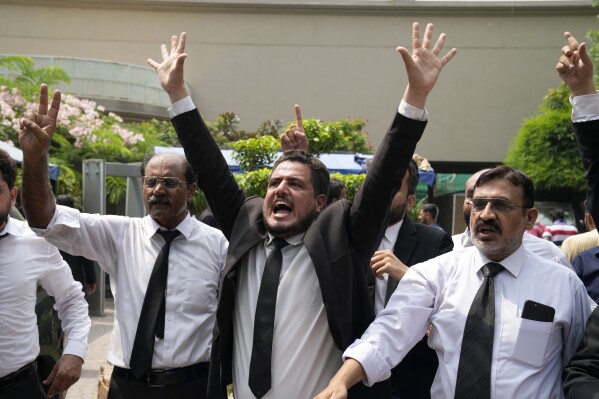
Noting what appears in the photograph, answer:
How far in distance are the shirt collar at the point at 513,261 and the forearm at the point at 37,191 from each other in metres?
1.91

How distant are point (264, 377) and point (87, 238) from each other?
4.59 feet

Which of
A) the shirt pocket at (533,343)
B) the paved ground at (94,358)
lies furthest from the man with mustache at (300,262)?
the paved ground at (94,358)

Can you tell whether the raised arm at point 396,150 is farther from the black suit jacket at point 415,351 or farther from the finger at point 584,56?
the black suit jacket at point 415,351

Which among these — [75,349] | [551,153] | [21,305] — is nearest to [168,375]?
[75,349]

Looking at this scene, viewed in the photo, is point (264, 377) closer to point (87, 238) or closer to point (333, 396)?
point (333, 396)

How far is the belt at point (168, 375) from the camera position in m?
3.88

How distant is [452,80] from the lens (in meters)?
27.6

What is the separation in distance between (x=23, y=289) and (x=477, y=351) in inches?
91.8

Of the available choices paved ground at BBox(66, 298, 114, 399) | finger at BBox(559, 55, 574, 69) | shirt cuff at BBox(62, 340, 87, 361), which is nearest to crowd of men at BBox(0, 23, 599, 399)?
finger at BBox(559, 55, 574, 69)

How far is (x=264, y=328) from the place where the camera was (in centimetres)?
308

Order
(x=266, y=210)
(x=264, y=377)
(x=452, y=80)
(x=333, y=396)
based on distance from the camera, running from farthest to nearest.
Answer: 1. (x=452, y=80)
2. (x=266, y=210)
3. (x=264, y=377)
4. (x=333, y=396)

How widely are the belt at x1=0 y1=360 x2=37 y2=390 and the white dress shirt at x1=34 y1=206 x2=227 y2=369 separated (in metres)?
0.40

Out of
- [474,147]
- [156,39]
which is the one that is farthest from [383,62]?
[156,39]

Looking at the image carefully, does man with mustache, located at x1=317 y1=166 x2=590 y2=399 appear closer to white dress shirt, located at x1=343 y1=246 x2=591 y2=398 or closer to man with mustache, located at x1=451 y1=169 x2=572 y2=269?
white dress shirt, located at x1=343 y1=246 x2=591 y2=398
